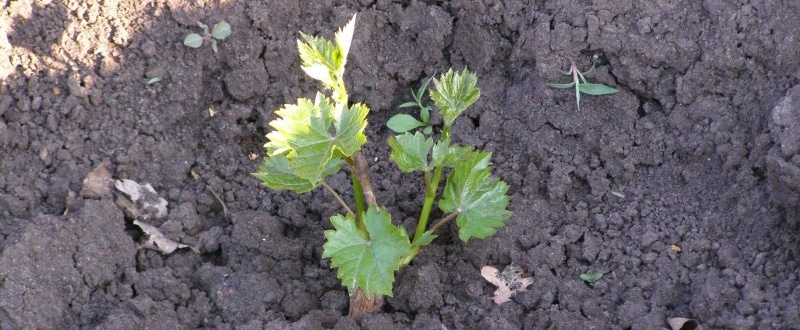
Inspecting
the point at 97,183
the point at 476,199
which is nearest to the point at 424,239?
the point at 476,199

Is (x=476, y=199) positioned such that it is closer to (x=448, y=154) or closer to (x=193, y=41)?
(x=448, y=154)

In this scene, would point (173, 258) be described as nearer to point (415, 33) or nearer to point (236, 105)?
point (236, 105)

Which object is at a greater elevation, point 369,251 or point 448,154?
point 448,154

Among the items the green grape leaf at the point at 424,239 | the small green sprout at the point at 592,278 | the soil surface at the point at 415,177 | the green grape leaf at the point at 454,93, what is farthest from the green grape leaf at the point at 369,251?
the small green sprout at the point at 592,278

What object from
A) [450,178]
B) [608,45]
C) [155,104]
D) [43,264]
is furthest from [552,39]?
[43,264]

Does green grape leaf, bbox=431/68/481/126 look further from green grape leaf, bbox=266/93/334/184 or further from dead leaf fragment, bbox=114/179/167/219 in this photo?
dead leaf fragment, bbox=114/179/167/219

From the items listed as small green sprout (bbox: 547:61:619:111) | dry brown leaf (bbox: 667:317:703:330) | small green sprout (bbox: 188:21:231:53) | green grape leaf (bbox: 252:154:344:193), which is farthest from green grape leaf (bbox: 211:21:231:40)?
dry brown leaf (bbox: 667:317:703:330)
